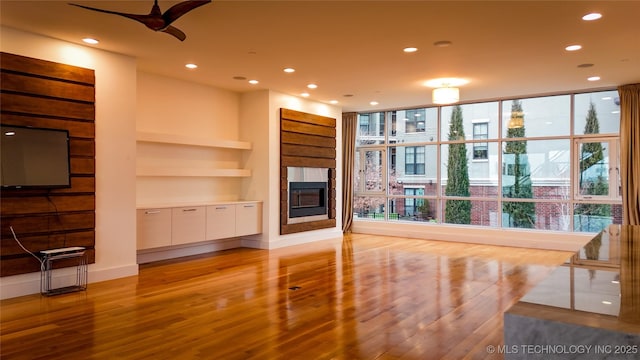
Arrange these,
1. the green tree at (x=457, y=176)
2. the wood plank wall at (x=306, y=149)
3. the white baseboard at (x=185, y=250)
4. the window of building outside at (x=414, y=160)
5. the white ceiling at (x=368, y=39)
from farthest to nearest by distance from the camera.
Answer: the window of building outside at (x=414, y=160) < the green tree at (x=457, y=176) < the wood plank wall at (x=306, y=149) < the white baseboard at (x=185, y=250) < the white ceiling at (x=368, y=39)

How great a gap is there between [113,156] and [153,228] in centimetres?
119

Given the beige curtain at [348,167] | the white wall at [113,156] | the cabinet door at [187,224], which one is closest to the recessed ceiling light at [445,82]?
the beige curtain at [348,167]

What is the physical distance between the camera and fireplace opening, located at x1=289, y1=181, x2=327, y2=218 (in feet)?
27.6

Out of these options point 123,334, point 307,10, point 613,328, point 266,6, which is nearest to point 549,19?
point 307,10

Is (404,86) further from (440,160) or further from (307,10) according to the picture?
(307,10)

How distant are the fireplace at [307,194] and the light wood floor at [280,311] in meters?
1.72

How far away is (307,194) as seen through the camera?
8.82m

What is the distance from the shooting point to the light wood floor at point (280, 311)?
10.7 feet

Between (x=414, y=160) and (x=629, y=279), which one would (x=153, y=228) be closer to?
(x=629, y=279)

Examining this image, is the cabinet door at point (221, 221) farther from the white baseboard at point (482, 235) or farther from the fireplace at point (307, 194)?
the white baseboard at point (482, 235)

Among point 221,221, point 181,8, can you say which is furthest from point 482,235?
point 181,8

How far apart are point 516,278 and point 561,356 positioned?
5135mm

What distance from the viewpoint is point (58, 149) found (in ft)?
16.1

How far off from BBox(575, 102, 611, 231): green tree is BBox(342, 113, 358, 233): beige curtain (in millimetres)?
4553
